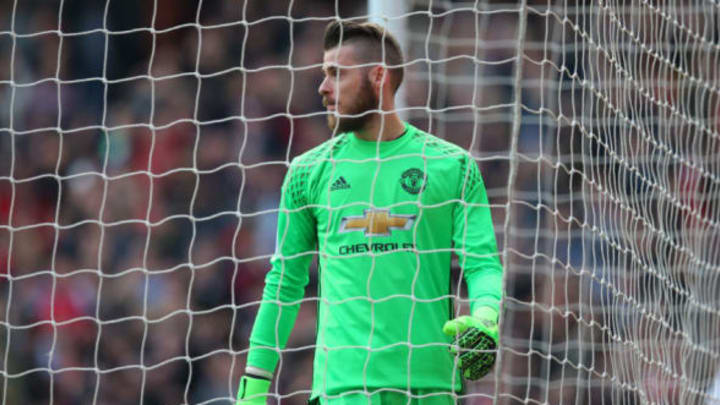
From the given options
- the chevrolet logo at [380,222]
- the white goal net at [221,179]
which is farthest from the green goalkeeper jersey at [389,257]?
the white goal net at [221,179]

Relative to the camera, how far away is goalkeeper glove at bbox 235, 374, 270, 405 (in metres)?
3.51

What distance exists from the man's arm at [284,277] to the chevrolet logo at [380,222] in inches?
6.8

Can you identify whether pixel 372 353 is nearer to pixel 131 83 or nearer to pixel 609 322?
pixel 609 322

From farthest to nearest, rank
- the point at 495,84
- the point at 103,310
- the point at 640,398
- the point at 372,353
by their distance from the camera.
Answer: the point at 103,310 → the point at 495,84 → the point at 640,398 → the point at 372,353

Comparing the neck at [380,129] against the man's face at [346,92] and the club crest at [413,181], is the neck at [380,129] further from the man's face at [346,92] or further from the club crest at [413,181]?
the club crest at [413,181]

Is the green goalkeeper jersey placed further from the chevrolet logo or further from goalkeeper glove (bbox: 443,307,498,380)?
goalkeeper glove (bbox: 443,307,498,380)

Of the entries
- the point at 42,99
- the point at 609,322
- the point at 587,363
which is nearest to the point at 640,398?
the point at 609,322

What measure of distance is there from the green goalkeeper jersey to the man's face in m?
0.09

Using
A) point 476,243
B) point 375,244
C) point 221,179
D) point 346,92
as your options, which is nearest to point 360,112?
point 346,92

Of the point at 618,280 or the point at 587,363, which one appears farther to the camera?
the point at 587,363

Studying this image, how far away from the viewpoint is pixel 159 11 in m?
6.57

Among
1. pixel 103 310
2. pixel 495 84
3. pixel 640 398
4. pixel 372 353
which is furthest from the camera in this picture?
pixel 103 310

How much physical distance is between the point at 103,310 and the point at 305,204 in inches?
113

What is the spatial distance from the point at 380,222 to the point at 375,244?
0.06m
